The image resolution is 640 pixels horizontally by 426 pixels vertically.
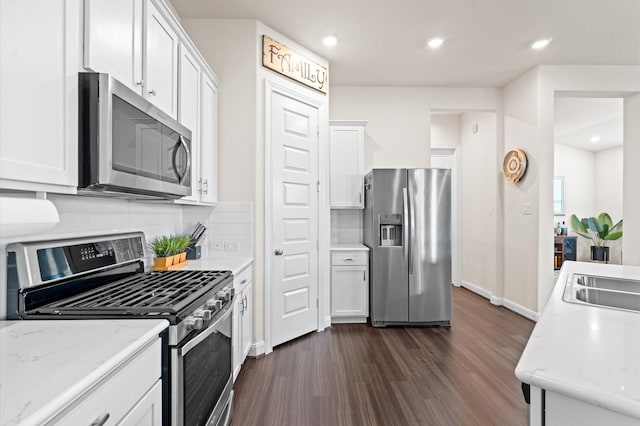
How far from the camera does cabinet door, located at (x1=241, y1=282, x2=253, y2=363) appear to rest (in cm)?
251

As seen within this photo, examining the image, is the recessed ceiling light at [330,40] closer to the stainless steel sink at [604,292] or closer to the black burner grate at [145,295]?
the black burner grate at [145,295]

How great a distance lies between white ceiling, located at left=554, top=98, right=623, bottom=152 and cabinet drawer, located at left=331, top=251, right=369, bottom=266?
3.93m

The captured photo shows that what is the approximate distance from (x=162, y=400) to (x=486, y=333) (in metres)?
3.31

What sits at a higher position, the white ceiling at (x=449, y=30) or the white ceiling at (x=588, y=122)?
the white ceiling at (x=449, y=30)

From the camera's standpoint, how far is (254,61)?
2.85 meters

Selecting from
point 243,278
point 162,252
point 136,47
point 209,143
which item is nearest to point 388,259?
point 243,278

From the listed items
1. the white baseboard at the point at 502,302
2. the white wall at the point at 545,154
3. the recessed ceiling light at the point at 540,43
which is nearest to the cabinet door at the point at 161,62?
the recessed ceiling light at the point at 540,43

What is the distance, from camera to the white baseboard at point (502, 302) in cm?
381

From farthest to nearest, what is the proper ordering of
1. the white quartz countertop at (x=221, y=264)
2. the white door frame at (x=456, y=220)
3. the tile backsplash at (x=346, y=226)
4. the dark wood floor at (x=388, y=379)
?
the white door frame at (x=456, y=220) < the tile backsplash at (x=346, y=226) < the white quartz countertop at (x=221, y=264) < the dark wood floor at (x=388, y=379)

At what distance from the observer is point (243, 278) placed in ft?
8.05

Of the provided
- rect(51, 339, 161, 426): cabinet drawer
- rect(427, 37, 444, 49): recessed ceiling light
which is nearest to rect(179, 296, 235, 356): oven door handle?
rect(51, 339, 161, 426): cabinet drawer

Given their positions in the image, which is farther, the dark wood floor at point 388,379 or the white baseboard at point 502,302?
the white baseboard at point 502,302

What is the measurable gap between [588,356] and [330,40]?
3.25 m

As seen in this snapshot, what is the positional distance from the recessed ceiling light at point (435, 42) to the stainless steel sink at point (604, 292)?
255 cm
